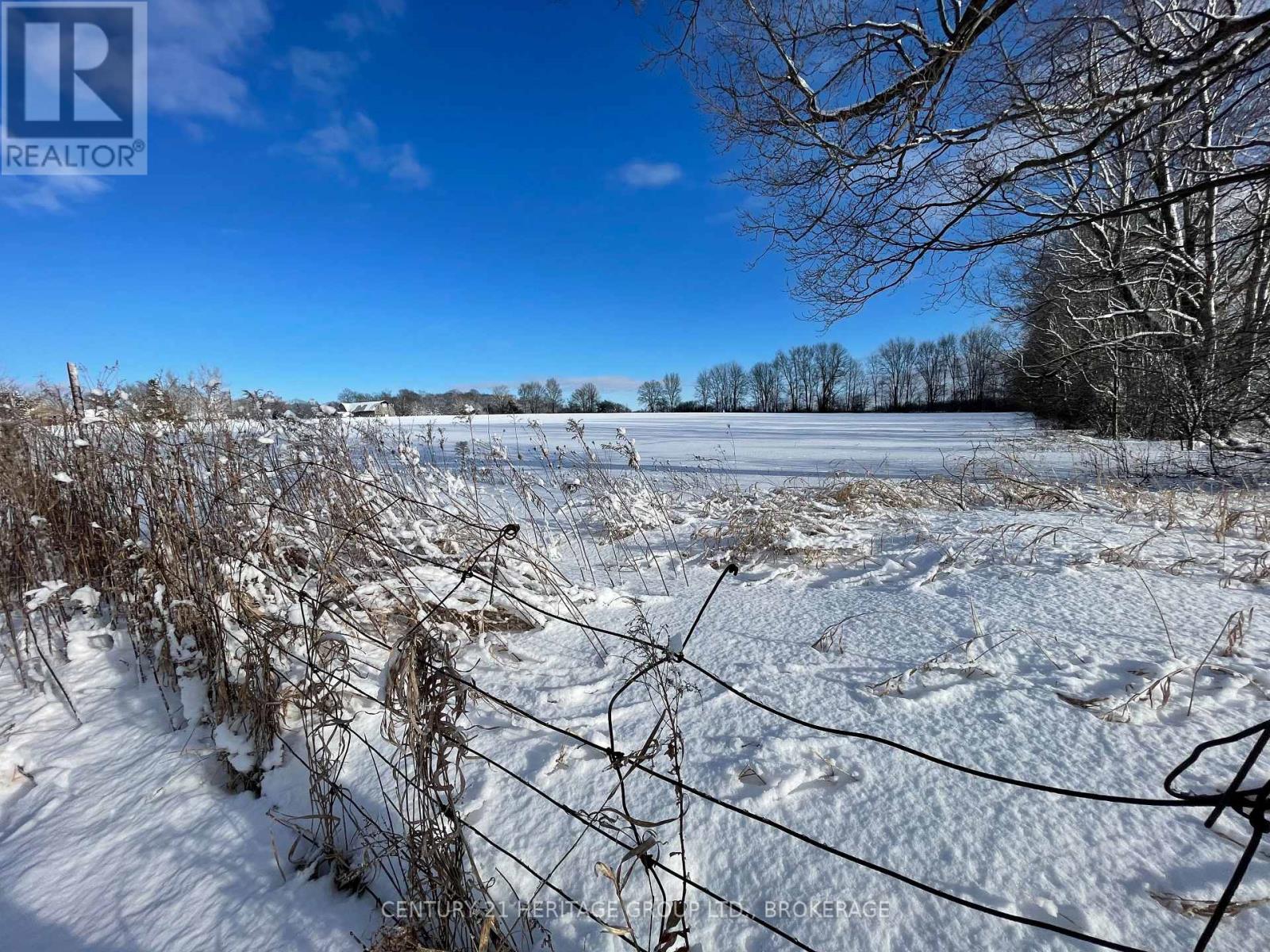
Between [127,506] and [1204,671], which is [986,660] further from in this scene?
[127,506]

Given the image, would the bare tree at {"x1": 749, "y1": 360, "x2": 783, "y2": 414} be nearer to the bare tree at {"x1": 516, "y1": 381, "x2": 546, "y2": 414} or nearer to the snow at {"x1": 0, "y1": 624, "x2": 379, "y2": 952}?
the bare tree at {"x1": 516, "y1": 381, "x2": 546, "y2": 414}

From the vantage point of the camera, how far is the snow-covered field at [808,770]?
102cm

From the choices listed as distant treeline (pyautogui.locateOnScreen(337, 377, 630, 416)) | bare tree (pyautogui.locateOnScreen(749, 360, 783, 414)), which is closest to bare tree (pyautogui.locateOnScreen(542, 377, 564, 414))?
distant treeline (pyautogui.locateOnScreen(337, 377, 630, 416))

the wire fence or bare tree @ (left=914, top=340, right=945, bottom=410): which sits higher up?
bare tree @ (left=914, top=340, right=945, bottom=410)

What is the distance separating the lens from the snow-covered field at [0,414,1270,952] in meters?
1.02

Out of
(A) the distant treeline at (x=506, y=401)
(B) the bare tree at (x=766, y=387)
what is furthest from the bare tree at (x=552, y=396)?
(B) the bare tree at (x=766, y=387)

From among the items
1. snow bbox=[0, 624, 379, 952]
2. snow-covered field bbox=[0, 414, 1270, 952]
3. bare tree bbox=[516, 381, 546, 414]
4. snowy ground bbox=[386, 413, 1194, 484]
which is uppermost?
bare tree bbox=[516, 381, 546, 414]

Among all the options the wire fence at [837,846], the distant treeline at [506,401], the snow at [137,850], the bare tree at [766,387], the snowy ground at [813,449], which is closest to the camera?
the wire fence at [837,846]

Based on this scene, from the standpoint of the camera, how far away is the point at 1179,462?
541cm

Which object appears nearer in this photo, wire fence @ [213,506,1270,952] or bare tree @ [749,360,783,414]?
wire fence @ [213,506,1270,952]

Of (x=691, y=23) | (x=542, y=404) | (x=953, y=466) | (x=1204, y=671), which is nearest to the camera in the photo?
(x=1204, y=671)

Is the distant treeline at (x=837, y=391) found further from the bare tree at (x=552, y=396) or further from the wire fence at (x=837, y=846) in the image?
the wire fence at (x=837, y=846)

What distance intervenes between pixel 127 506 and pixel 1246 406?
10720mm

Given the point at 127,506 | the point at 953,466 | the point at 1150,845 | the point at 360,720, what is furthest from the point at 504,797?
the point at 953,466
